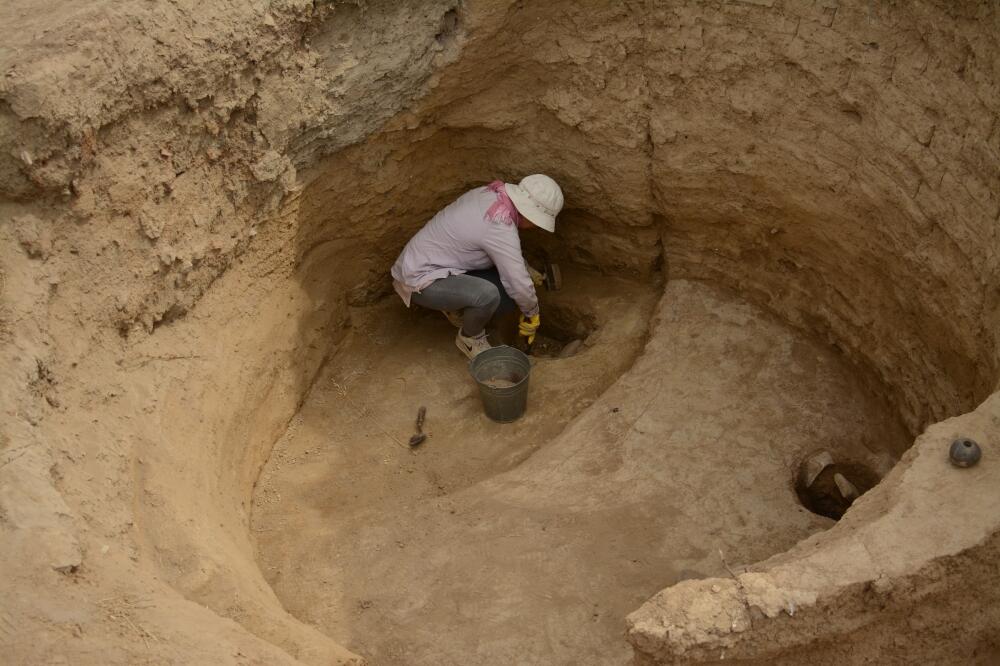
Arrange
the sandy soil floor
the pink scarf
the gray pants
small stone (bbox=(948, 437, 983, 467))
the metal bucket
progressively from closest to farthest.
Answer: small stone (bbox=(948, 437, 983, 467)) < the sandy soil floor < the metal bucket < the pink scarf < the gray pants

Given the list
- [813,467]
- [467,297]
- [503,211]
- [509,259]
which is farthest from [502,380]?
[813,467]

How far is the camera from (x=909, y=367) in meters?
4.44

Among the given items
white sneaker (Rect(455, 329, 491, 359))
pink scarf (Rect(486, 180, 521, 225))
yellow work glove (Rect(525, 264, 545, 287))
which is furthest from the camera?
yellow work glove (Rect(525, 264, 545, 287))

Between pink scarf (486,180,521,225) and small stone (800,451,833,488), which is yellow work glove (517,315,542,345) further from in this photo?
small stone (800,451,833,488)

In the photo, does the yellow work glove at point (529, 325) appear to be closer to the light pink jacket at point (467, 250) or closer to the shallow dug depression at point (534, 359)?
the light pink jacket at point (467, 250)

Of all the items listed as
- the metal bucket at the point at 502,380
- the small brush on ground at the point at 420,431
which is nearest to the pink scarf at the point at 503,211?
the metal bucket at the point at 502,380

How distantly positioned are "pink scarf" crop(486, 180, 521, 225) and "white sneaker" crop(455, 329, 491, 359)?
688mm

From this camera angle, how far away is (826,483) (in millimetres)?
4469

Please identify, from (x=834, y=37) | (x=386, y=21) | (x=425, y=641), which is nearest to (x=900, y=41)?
(x=834, y=37)

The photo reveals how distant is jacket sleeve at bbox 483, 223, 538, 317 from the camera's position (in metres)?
5.14

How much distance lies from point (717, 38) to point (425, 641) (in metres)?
3.17

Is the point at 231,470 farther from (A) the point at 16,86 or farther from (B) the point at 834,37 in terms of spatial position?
(B) the point at 834,37

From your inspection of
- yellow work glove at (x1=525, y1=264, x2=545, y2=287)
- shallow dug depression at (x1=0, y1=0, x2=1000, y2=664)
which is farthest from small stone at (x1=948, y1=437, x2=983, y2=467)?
yellow work glove at (x1=525, y1=264, x2=545, y2=287)

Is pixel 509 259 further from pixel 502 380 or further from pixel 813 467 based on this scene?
pixel 813 467
